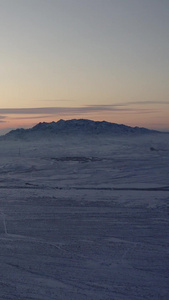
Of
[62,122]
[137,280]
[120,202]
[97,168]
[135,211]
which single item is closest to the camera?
[137,280]

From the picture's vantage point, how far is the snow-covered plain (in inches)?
179

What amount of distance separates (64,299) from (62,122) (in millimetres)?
46868

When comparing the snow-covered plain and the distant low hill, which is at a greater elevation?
the distant low hill

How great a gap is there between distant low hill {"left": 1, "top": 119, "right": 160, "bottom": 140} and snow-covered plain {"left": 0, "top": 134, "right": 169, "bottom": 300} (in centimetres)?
3405

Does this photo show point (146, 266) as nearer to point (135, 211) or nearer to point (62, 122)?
point (135, 211)

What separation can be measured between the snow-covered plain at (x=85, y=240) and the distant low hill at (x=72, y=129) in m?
34.0

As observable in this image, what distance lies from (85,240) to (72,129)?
4159cm

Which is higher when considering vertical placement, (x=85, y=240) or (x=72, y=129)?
(x=72, y=129)

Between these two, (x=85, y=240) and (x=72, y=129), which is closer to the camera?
(x=85, y=240)

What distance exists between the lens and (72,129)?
47.6 m

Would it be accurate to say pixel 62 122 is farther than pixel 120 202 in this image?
Yes

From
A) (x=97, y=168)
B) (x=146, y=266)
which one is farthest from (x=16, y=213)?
(x=97, y=168)

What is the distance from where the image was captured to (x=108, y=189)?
11258 mm

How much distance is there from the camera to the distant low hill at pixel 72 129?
46303 mm
